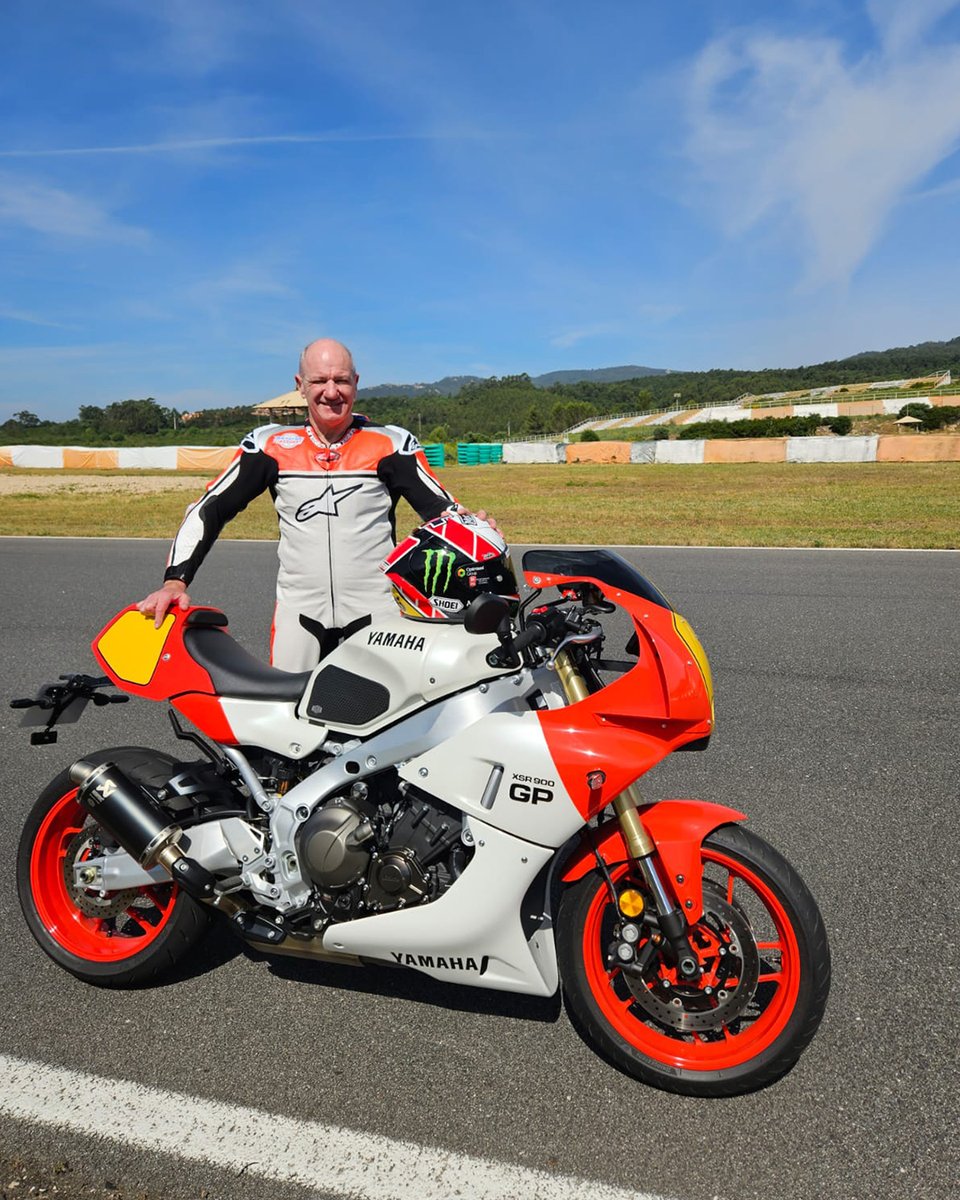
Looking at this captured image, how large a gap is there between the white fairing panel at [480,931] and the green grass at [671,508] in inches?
418

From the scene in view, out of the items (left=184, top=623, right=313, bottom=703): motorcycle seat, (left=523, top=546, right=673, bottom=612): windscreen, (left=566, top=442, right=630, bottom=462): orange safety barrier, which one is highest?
(left=523, top=546, right=673, bottom=612): windscreen

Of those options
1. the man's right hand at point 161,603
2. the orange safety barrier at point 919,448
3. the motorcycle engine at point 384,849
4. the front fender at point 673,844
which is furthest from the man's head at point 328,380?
the orange safety barrier at point 919,448

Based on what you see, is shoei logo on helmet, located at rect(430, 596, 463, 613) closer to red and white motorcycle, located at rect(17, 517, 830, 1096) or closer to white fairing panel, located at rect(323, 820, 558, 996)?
red and white motorcycle, located at rect(17, 517, 830, 1096)

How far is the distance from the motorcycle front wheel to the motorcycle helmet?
2.82 feet

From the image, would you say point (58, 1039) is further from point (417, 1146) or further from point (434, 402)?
point (434, 402)

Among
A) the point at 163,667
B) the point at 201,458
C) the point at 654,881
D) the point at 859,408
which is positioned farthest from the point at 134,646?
the point at 859,408

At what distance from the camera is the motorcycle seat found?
274 cm

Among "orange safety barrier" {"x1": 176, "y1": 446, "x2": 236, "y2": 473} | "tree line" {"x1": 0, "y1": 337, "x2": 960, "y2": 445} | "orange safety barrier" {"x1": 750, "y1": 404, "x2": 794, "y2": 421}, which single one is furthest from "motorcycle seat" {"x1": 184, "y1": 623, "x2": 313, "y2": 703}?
"orange safety barrier" {"x1": 750, "y1": 404, "x2": 794, "y2": 421}

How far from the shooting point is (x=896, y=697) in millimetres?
5617

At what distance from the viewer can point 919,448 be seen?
106 ft

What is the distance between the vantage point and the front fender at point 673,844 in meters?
2.42

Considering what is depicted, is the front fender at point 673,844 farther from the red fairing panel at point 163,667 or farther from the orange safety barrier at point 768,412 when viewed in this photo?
the orange safety barrier at point 768,412

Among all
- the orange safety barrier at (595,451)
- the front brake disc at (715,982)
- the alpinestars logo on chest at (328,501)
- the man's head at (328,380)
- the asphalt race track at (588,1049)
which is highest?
the man's head at (328,380)

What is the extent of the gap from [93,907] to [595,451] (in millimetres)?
44447
